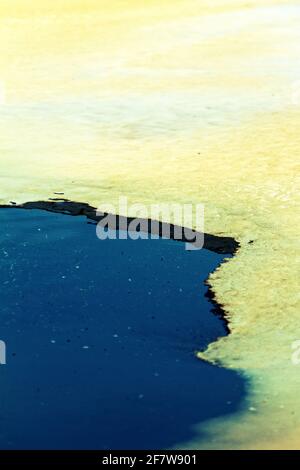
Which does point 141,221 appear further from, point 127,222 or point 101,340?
point 101,340

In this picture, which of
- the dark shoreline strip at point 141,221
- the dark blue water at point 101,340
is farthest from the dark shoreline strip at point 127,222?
the dark blue water at point 101,340

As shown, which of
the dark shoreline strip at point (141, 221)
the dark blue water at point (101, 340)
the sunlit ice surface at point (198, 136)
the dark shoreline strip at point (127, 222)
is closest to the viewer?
the dark blue water at point (101, 340)

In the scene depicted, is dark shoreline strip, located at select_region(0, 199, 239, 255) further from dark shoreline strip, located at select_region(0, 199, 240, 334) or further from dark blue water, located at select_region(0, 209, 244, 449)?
dark blue water, located at select_region(0, 209, 244, 449)

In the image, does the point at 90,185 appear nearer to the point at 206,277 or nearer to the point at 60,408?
the point at 206,277

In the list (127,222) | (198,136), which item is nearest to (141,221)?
(127,222)

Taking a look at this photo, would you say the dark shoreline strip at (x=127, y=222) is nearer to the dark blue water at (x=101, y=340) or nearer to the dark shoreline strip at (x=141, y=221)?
the dark shoreline strip at (x=141, y=221)
